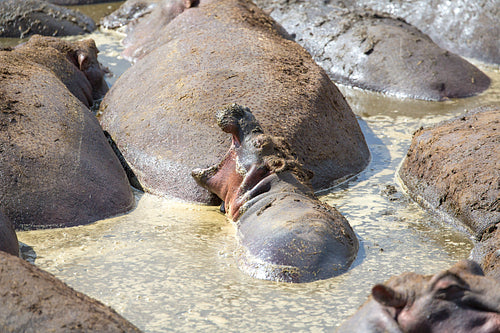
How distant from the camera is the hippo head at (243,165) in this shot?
4.17m

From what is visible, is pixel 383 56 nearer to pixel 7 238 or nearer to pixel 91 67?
pixel 91 67

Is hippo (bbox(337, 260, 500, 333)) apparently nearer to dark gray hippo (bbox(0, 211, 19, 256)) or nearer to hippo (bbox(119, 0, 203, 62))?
dark gray hippo (bbox(0, 211, 19, 256))

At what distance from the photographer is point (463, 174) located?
4520mm

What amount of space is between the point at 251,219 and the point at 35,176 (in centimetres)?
129

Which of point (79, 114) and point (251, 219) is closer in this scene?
point (251, 219)

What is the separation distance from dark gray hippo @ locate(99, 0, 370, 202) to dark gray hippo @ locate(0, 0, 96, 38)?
3910mm

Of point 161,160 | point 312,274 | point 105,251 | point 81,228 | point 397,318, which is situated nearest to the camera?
point 397,318

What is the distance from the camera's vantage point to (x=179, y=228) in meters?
4.26

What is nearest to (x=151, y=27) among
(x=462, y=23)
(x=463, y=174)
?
(x=462, y=23)

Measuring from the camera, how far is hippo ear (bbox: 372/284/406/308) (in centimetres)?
241

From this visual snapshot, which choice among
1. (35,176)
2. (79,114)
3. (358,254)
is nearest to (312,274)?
(358,254)

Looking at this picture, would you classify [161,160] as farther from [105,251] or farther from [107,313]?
[107,313]

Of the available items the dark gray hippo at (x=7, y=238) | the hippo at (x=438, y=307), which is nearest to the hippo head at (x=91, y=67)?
the dark gray hippo at (x=7, y=238)

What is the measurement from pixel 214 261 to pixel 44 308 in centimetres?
140
